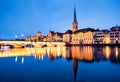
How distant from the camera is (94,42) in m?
91.7

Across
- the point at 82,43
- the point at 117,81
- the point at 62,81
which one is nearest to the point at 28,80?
the point at 62,81

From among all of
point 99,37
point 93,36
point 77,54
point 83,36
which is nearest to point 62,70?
point 77,54

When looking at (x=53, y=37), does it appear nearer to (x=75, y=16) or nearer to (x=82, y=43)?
(x=75, y=16)

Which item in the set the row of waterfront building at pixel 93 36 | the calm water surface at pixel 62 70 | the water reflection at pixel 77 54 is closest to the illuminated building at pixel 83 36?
the row of waterfront building at pixel 93 36

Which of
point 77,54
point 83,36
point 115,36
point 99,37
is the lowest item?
point 77,54

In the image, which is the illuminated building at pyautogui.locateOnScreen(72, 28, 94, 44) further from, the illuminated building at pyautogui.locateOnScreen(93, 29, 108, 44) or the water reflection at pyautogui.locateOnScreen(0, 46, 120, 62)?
the water reflection at pyautogui.locateOnScreen(0, 46, 120, 62)

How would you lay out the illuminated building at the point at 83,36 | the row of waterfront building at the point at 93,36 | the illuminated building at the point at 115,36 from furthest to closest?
the illuminated building at the point at 83,36 → the row of waterfront building at the point at 93,36 → the illuminated building at the point at 115,36

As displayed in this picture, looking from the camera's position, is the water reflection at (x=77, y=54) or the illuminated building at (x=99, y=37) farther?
the illuminated building at (x=99, y=37)

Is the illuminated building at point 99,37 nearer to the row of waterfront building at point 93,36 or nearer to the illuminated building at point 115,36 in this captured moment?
the row of waterfront building at point 93,36

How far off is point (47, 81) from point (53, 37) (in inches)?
4433

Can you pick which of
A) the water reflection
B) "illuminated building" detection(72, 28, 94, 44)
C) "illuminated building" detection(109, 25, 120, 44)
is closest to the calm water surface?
the water reflection

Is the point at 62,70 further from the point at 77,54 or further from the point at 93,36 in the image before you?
the point at 93,36

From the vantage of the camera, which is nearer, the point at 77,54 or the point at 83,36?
the point at 77,54

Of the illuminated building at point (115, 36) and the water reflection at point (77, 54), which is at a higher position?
the illuminated building at point (115, 36)
